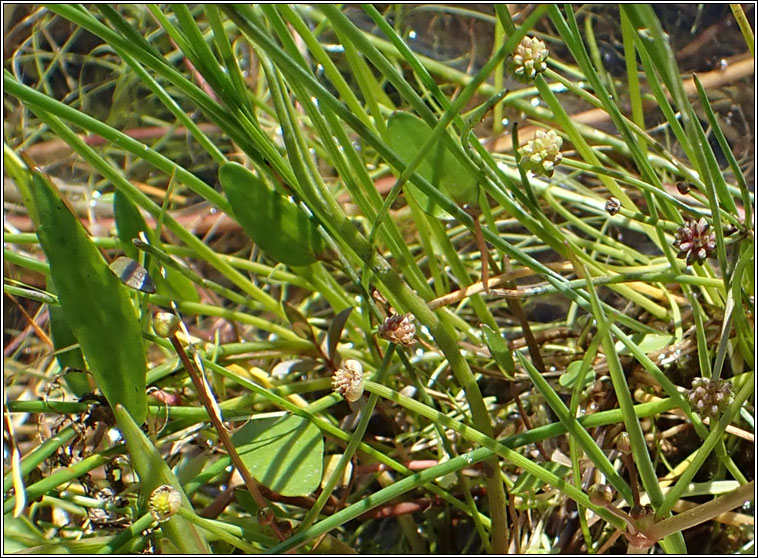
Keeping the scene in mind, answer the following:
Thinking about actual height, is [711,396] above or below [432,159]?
below

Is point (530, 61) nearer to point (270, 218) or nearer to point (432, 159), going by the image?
point (432, 159)

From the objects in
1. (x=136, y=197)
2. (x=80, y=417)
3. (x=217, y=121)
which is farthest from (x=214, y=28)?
(x=80, y=417)

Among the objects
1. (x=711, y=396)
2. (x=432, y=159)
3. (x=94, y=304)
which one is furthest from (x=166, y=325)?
(x=711, y=396)

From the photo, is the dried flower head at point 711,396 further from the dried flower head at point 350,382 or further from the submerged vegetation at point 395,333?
the dried flower head at point 350,382

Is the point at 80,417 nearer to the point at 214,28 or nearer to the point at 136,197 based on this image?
the point at 136,197

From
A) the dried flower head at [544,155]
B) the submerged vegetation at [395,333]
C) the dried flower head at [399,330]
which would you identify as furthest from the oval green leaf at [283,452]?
the dried flower head at [544,155]

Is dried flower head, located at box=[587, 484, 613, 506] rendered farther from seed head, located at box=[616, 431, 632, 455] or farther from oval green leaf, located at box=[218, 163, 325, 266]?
oval green leaf, located at box=[218, 163, 325, 266]

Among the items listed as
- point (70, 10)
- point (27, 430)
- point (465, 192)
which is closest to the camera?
point (70, 10)
